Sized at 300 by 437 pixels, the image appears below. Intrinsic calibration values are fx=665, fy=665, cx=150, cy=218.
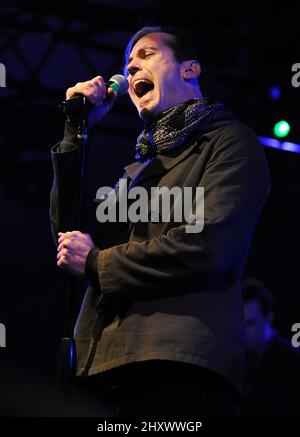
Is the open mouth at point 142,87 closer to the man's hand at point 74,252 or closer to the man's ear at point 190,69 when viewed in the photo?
the man's ear at point 190,69

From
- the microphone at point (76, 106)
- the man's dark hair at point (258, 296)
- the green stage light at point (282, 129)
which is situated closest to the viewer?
the microphone at point (76, 106)

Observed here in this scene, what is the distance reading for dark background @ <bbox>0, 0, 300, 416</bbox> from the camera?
16.1 feet

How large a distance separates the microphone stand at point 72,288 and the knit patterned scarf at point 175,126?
8.8 inches

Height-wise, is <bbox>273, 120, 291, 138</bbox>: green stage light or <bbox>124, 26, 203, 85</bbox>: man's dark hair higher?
<bbox>273, 120, 291, 138</bbox>: green stage light

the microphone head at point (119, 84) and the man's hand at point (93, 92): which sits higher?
the microphone head at point (119, 84)

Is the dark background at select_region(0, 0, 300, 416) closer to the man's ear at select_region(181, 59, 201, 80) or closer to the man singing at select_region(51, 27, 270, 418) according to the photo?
the man's ear at select_region(181, 59, 201, 80)

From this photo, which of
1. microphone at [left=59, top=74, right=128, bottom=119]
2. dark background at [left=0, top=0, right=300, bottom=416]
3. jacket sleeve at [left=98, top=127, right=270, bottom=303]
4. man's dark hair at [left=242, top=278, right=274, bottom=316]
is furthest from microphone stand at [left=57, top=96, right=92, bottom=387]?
man's dark hair at [left=242, top=278, right=274, bottom=316]

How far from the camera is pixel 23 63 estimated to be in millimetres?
Result: 5293

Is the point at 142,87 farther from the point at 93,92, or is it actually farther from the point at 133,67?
the point at 93,92

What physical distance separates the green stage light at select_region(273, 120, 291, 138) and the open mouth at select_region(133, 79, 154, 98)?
2.66 metres

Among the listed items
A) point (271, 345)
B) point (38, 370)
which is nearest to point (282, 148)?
point (271, 345)

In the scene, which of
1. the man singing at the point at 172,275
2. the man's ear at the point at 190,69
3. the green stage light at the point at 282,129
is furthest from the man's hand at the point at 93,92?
the green stage light at the point at 282,129

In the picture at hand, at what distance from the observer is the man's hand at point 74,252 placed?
191cm
